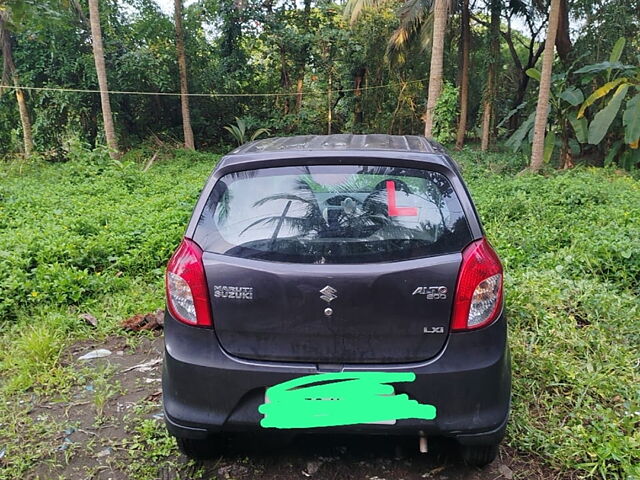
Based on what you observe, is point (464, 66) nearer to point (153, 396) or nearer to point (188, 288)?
point (153, 396)

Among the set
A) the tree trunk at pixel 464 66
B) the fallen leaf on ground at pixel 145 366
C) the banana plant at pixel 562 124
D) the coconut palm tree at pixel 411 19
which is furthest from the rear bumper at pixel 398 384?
the tree trunk at pixel 464 66

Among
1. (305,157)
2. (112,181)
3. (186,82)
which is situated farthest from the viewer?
(186,82)

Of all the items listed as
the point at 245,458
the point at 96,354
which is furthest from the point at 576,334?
the point at 96,354

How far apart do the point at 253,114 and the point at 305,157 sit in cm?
1683

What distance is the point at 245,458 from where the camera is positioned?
2295 millimetres

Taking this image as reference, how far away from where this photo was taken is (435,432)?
6.11 feet

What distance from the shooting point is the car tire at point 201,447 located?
7.14 feet

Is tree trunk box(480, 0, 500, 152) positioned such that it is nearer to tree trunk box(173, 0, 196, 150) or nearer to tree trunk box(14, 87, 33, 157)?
tree trunk box(173, 0, 196, 150)

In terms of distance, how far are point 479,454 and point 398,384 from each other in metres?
0.62

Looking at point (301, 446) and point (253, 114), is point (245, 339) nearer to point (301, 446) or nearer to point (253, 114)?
point (301, 446)

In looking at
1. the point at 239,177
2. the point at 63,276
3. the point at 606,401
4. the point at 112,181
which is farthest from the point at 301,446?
the point at 112,181

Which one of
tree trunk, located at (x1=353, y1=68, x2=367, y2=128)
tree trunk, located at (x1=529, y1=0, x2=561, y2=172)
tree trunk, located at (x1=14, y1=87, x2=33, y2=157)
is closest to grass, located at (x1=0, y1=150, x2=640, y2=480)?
tree trunk, located at (x1=529, y1=0, x2=561, y2=172)

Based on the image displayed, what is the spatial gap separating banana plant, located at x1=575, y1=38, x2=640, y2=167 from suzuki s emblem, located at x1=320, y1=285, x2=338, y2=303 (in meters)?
9.66

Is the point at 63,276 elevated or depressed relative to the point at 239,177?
depressed
